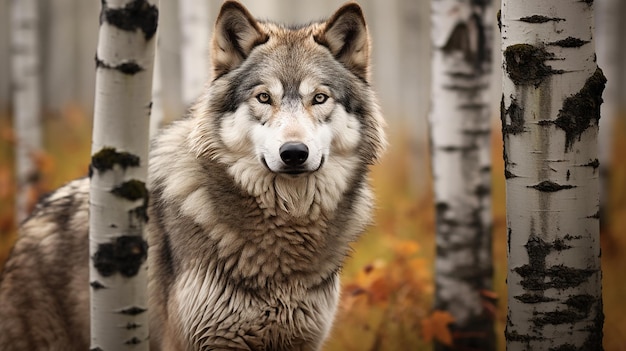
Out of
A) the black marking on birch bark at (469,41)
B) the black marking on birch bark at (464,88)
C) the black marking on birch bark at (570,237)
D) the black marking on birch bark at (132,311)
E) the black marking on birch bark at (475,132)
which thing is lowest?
the black marking on birch bark at (132,311)

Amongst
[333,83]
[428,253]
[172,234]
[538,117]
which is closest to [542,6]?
[538,117]

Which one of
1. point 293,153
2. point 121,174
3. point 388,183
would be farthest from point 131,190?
point 388,183

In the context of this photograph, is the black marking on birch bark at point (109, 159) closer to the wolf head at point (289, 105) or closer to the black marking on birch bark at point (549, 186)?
the wolf head at point (289, 105)

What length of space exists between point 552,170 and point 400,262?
277cm

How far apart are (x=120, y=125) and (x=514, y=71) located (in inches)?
69.3

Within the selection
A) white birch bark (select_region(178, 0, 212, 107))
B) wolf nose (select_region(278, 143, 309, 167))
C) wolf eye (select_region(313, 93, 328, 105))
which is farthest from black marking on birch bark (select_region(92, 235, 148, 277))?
white birch bark (select_region(178, 0, 212, 107))

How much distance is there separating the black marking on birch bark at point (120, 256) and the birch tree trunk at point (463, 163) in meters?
2.68

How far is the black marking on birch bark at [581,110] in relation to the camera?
266 cm

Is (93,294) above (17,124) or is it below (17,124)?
below

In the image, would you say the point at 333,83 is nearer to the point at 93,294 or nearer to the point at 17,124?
the point at 93,294

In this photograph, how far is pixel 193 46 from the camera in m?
6.44

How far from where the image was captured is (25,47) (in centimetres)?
812

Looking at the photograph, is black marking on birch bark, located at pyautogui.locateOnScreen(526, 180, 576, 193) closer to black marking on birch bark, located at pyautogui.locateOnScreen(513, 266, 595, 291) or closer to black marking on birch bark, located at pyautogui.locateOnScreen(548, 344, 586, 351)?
black marking on birch bark, located at pyautogui.locateOnScreen(513, 266, 595, 291)

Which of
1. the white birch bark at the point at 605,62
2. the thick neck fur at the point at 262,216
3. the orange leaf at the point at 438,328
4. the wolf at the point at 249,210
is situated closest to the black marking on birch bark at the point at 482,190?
the orange leaf at the point at 438,328
